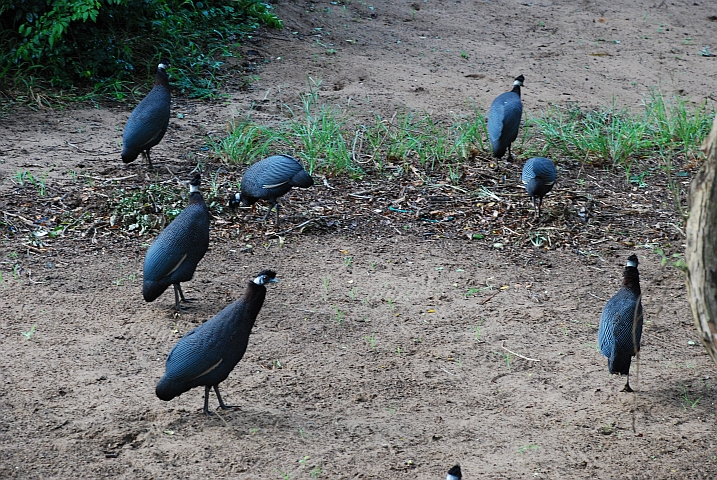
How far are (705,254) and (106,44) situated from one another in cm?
775

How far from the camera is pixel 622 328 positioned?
4180mm

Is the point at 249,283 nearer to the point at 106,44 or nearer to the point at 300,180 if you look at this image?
the point at 300,180

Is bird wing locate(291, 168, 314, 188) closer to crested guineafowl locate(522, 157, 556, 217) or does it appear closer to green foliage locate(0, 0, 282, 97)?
crested guineafowl locate(522, 157, 556, 217)

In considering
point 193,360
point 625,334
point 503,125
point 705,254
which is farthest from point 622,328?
point 503,125

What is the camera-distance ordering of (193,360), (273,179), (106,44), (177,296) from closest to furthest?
(193,360) < (177,296) < (273,179) < (106,44)

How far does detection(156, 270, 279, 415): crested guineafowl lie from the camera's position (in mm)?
3846

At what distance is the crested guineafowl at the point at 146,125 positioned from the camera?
6.68 metres

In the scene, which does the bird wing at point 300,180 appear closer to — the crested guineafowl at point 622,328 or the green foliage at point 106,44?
the crested guineafowl at point 622,328

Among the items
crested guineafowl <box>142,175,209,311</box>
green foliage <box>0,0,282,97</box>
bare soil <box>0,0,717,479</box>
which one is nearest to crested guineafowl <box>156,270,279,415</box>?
bare soil <box>0,0,717,479</box>

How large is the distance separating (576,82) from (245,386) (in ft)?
21.1

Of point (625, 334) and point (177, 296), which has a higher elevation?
Answer: point (625, 334)

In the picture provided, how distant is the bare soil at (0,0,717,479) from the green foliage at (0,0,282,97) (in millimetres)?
679

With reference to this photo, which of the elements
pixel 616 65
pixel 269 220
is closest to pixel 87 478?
pixel 269 220

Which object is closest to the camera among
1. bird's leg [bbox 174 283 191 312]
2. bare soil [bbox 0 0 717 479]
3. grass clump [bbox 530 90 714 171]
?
bare soil [bbox 0 0 717 479]
